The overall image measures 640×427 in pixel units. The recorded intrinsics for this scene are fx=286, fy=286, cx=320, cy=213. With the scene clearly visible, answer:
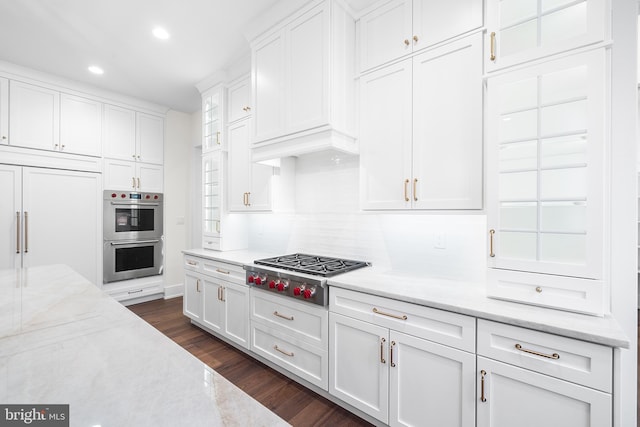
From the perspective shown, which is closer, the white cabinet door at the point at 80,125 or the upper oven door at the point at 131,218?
the white cabinet door at the point at 80,125

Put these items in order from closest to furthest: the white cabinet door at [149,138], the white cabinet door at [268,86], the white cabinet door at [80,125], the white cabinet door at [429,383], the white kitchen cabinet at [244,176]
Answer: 1. the white cabinet door at [429,383]
2. the white cabinet door at [268,86]
3. the white kitchen cabinet at [244,176]
4. the white cabinet door at [80,125]
5. the white cabinet door at [149,138]

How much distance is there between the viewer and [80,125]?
3584mm

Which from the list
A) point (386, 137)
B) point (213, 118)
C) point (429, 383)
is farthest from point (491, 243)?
point (213, 118)

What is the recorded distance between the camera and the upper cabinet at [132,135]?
382 cm

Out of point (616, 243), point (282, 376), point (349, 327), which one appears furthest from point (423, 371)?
point (282, 376)

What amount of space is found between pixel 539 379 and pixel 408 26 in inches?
A: 82.9

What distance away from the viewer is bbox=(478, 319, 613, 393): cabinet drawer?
109cm

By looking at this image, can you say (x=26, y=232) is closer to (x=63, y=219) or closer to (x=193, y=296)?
(x=63, y=219)

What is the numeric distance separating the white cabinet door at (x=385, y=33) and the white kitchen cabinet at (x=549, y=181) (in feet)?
2.43

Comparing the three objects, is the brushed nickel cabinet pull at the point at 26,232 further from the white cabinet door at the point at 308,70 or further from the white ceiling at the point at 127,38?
the white cabinet door at the point at 308,70

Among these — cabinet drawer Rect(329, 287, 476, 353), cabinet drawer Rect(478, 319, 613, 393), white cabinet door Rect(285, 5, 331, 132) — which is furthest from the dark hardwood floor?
white cabinet door Rect(285, 5, 331, 132)

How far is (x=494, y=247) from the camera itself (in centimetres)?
150

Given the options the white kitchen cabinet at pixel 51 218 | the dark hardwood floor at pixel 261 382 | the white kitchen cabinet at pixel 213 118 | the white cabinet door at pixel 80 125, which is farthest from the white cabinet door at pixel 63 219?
the white kitchen cabinet at pixel 213 118

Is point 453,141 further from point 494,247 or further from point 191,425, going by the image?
point 191,425
